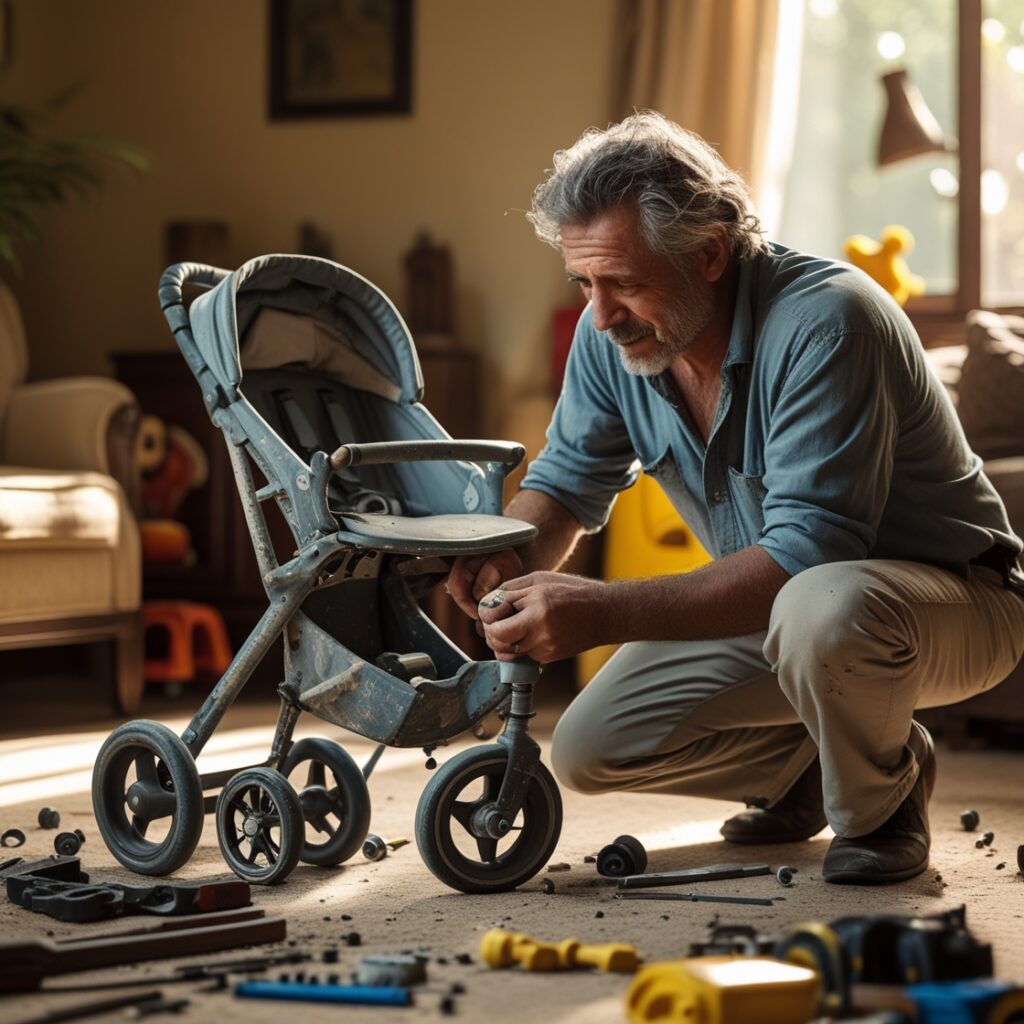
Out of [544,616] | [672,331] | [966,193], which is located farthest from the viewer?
[966,193]

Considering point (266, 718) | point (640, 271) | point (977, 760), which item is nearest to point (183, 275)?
point (640, 271)

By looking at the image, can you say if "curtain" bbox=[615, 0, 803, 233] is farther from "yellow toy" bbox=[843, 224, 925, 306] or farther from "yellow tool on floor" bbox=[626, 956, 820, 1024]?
"yellow tool on floor" bbox=[626, 956, 820, 1024]

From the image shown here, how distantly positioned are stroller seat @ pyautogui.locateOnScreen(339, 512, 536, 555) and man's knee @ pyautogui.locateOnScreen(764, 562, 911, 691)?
40 centimetres

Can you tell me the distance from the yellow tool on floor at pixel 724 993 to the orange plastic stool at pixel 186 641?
9.93 ft

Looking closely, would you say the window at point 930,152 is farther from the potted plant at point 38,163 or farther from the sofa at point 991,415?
the potted plant at point 38,163

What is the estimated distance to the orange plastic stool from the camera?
4422mm

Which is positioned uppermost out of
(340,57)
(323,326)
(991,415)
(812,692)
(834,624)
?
(340,57)

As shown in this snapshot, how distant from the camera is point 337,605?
247cm

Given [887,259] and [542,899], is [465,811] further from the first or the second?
[887,259]

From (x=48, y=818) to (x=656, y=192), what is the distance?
147 centimetres

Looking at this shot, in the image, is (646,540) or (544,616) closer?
(544,616)

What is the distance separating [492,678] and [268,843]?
402 millimetres

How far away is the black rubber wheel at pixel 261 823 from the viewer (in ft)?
7.24

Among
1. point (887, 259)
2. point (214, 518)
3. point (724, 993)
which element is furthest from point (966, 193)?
point (724, 993)
